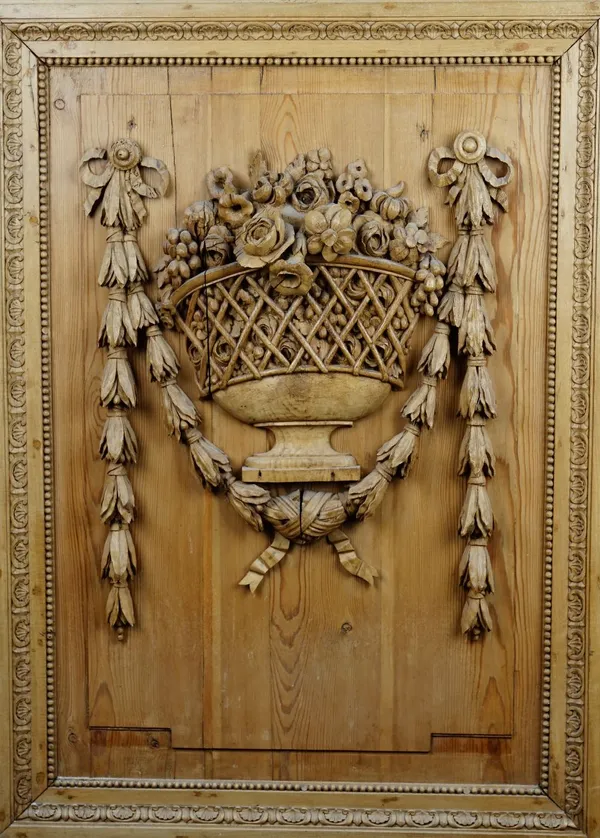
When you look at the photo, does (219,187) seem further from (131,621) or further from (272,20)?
(131,621)

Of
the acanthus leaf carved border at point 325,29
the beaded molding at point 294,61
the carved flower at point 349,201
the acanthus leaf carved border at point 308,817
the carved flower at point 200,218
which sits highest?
the acanthus leaf carved border at point 325,29

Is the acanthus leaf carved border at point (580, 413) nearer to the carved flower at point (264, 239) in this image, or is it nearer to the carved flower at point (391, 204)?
the carved flower at point (391, 204)

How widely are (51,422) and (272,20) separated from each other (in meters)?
0.90

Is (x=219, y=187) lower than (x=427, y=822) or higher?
higher

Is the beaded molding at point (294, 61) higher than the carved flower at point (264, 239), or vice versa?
the beaded molding at point (294, 61)

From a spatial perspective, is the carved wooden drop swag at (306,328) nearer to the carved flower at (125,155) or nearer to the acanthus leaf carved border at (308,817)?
the carved flower at (125,155)

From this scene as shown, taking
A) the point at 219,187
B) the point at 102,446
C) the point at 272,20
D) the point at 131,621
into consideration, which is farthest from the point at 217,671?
the point at 272,20

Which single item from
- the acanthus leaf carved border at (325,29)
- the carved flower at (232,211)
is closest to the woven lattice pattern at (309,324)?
the carved flower at (232,211)

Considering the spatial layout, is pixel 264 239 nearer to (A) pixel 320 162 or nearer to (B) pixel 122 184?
(A) pixel 320 162

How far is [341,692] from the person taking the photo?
1.96m

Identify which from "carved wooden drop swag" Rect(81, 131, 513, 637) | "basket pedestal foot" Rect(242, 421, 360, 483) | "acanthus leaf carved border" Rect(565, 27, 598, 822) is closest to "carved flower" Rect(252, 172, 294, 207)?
"carved wooden drop swag" Rect(81, 131, 513, 637)

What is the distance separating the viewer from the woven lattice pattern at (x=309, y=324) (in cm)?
185

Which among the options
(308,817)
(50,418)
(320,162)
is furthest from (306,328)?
(308,817)

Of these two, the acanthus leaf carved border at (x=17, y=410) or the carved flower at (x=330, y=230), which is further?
the acanthus leaf carved border at (x=17, y=410)
